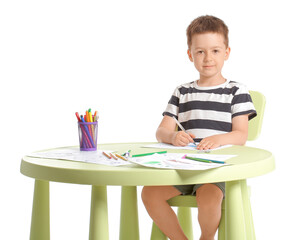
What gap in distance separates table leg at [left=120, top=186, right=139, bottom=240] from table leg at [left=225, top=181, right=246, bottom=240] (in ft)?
2.14

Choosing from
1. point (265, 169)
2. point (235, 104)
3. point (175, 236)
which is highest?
point (235, 104)

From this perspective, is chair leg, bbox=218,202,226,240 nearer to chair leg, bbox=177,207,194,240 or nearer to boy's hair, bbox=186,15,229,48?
chair leg, bbox=177,207,194,240

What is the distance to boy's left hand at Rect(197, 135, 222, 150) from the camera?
9.19ft

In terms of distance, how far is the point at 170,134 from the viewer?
3027mm

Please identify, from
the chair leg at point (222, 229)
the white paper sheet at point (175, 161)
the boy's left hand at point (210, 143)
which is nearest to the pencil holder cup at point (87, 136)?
the white paper sheet at point (175, 161)

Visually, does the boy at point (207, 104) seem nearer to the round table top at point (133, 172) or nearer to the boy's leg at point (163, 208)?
the boy's leg at point (163, 208)

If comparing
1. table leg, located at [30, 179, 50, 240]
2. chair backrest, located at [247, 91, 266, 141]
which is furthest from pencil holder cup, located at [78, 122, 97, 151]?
chair backrest, located at [247, 91, 266, 141]

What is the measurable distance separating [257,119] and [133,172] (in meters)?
1.25

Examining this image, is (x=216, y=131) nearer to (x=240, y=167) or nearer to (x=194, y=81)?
(x=194, y=81)

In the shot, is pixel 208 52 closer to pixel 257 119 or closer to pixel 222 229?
pixel 257 119

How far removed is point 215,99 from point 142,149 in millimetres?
554

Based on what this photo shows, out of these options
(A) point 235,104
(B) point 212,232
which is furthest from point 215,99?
(B) point 212,232

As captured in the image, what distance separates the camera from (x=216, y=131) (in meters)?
3.09

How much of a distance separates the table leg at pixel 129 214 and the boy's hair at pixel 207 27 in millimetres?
863
